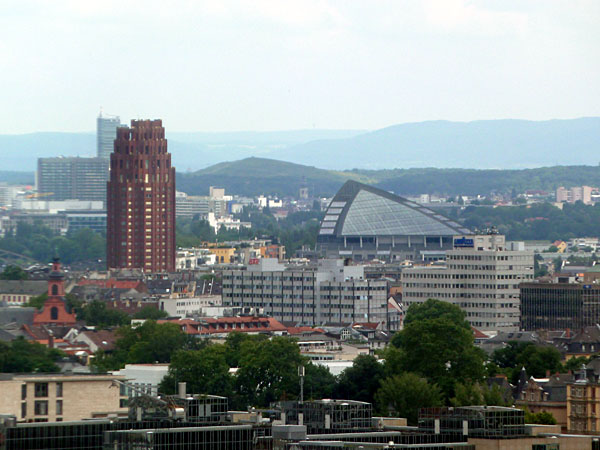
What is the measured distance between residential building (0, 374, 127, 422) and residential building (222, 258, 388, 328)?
333ft

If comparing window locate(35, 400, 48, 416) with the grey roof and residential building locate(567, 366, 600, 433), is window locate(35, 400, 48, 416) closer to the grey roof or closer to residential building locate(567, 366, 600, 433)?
residential building locate(567, 366, 600, 433)

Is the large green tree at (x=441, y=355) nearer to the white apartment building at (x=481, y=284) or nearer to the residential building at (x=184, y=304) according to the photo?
the white apartment building at (x=481, y=284)

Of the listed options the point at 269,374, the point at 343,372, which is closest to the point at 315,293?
the point at 343,372

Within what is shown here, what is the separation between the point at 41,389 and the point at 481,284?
341 ft

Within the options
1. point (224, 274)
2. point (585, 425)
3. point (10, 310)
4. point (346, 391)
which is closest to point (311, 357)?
point (346, 391)

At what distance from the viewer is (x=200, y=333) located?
15362 cm

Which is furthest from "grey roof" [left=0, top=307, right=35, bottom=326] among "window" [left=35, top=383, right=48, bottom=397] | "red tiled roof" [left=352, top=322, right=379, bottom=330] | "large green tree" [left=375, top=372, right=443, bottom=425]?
"window" [left=35, top=383, right=48, bottom=397]

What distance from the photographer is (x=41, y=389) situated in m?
73.7

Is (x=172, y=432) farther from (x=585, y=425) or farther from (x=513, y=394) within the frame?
(x=513, y=394)

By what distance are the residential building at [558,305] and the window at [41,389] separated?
299ft

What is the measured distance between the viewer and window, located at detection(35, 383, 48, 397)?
73500 mm

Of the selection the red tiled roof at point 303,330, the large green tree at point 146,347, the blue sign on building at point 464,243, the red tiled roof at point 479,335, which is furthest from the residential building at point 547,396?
the blue sign on building at point 464,243

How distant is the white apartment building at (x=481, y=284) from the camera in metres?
172

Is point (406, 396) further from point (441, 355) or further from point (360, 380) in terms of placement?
point (441, 355)
